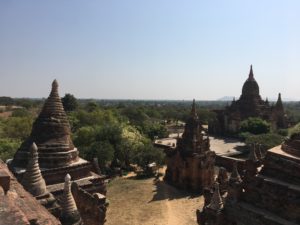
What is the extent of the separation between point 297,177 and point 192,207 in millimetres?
15064

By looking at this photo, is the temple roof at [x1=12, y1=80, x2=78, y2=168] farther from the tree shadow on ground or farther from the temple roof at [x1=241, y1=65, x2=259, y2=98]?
the temple roof at [x1=241, y1=65, x2=259, y2=98]

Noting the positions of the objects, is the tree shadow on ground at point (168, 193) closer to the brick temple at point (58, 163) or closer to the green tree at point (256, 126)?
the brick temple at point (58, 163)

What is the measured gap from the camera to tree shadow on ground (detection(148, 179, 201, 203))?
2520cm

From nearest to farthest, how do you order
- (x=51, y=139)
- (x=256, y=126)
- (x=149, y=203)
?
1. (x=51, y=139)
2. (x=149, y=203)
3. (x=256, y=126)

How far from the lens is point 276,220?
8.83 meters

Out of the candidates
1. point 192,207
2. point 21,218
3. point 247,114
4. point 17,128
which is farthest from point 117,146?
point 247,114

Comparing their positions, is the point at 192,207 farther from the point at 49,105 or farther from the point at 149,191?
the point at 49,105

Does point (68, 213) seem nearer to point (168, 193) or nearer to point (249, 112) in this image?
point (168, 193)

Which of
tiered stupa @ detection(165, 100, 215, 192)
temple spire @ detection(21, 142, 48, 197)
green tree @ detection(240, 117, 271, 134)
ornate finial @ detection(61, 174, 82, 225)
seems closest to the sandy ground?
tiered stupa @ detection(165, 100, 215, 192)

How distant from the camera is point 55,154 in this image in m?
16.8

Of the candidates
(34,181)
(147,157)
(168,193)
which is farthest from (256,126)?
(34,181)

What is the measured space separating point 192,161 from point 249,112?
34467 mm

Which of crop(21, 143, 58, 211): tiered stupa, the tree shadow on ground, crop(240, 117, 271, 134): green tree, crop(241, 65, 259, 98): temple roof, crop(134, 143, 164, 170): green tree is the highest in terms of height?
crop(241, 65, 259, 98): temple roof

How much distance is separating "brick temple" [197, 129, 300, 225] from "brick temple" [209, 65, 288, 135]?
49.2 m
